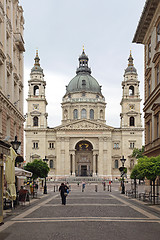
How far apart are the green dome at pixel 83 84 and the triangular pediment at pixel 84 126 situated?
1471 centimetres

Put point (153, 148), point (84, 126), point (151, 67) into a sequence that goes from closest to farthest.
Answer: point (153, 148)
point (151, 67)
point (84, 126)

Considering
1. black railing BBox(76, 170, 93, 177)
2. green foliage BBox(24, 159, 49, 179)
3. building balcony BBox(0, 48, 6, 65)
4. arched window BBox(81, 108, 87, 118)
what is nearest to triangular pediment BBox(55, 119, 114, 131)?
arched window BBox(81, 108, 87, 118)

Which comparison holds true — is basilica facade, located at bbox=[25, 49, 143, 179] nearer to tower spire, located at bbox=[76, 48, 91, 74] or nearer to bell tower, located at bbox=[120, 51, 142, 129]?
bell tower, located at bbox=[120, 51, 142, 129]

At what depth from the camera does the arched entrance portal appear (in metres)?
100

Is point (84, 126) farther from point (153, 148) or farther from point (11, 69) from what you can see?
point (11, 69)

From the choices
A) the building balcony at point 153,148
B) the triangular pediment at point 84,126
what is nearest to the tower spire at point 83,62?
the triangular pediment at point 84,126

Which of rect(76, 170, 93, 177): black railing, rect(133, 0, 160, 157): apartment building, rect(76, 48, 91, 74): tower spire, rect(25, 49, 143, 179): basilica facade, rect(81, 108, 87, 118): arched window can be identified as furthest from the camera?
rect(76, 48, 91, 74): tower spire

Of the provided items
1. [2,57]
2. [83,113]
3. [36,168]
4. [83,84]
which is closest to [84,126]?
[83,113]

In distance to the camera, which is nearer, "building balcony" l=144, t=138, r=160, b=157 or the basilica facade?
"building balcony" l=144, t=138, r=160, b=157

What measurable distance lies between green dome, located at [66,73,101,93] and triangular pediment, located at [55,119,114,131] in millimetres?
14709

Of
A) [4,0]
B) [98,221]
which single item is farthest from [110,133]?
[98,221]

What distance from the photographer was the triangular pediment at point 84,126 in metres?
95.9

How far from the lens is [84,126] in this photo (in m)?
96.1

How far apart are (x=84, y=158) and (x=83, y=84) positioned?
899 inches
